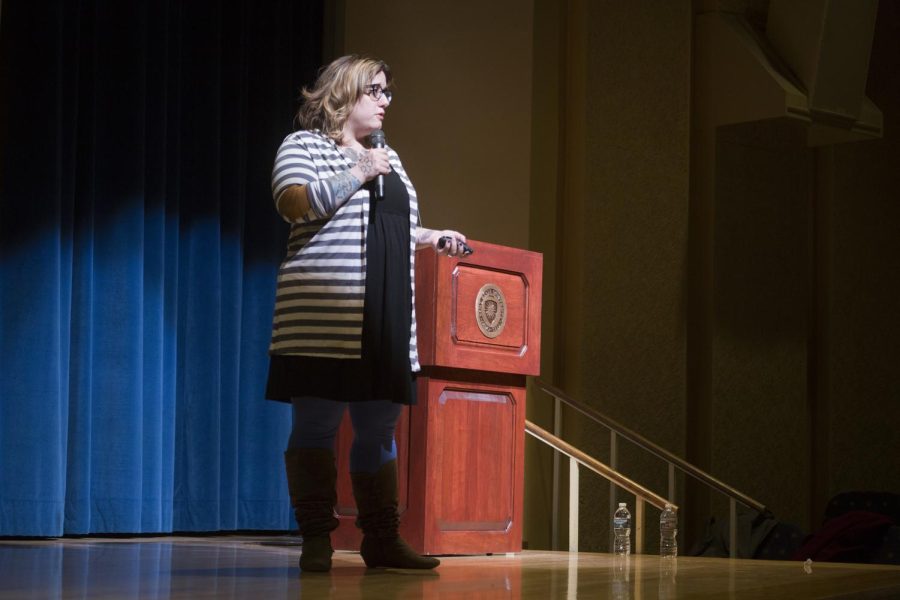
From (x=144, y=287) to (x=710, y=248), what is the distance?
265 centimetres

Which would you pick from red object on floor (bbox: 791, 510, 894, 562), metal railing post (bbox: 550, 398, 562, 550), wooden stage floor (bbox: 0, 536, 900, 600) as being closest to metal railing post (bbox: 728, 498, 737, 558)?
red object on floor (bbox: 791, 510, 894, 562)

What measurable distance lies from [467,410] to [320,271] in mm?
1218

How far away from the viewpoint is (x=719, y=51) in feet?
19.3

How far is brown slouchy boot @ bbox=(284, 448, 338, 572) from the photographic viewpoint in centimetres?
265

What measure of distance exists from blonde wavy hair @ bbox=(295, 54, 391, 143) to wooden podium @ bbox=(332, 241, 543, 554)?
90 centimetres

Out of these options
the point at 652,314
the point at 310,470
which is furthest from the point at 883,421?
the point at 310,470

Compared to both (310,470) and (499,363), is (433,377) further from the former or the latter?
(310,470)

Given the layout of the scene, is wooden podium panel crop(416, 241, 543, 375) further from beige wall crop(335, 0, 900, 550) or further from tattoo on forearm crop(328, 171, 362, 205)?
beige wall crop(335, 0, 900, 550)

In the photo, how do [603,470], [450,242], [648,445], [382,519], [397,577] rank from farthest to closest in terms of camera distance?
[648,445] → [603,470] → [450,242] → [382,519] → [397,577]

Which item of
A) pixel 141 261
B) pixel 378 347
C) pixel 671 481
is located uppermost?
pixel 141 261

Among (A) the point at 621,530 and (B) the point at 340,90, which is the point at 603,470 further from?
(B) the point at 340,90

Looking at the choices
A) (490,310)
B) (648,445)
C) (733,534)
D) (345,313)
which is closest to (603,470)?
(648,445)

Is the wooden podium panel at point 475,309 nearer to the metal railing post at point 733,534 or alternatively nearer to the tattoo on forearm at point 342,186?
the tattoo on forearm at point 342,186

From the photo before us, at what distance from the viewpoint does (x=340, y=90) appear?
2820 millimetres
